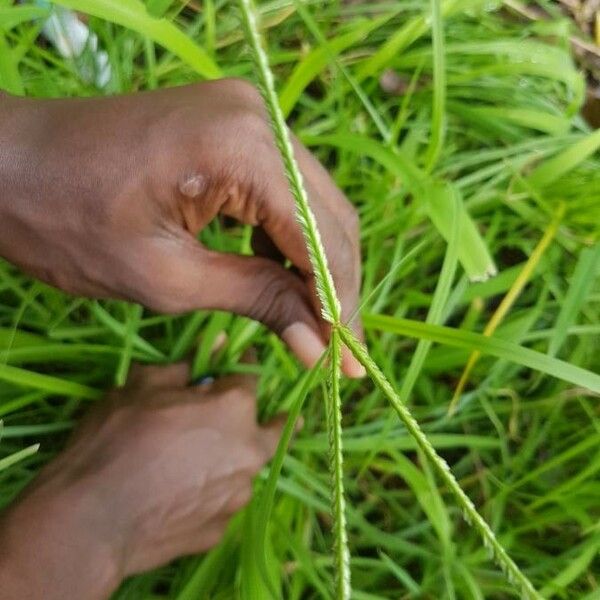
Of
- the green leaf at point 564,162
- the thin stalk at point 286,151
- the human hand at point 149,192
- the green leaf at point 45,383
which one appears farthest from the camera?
the green leaf at point 564,162

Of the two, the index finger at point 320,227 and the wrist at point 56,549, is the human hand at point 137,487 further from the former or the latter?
the index finger at point 320,227

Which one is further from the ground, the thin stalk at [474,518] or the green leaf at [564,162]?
the thin stalk at [474,518]

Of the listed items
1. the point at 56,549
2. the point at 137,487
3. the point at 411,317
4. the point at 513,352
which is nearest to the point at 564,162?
the point at 411,317

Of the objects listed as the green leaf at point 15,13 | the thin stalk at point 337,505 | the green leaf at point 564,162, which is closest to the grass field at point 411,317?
the green leaf at point 564,162

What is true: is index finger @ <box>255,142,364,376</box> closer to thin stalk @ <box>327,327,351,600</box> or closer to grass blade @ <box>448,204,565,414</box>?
grass blade @ <box>448,204,565,414</box>

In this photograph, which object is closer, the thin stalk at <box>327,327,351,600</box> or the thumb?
the thin stalk at <box>327,327,351,600</box>

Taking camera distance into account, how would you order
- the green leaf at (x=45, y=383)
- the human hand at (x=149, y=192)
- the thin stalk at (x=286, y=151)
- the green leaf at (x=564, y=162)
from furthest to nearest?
1. the green leaf at (x=564, y=162)
2. the green leaf at (x=45, y=383)
3. the human hand at (x=149, y=192)
4. the thin stalk at (x=286, y=151)

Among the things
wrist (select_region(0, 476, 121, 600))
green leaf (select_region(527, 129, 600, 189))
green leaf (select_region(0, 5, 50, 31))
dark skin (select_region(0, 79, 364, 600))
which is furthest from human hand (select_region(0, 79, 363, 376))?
green leaf (select_region(527, 129, 600, 189))
